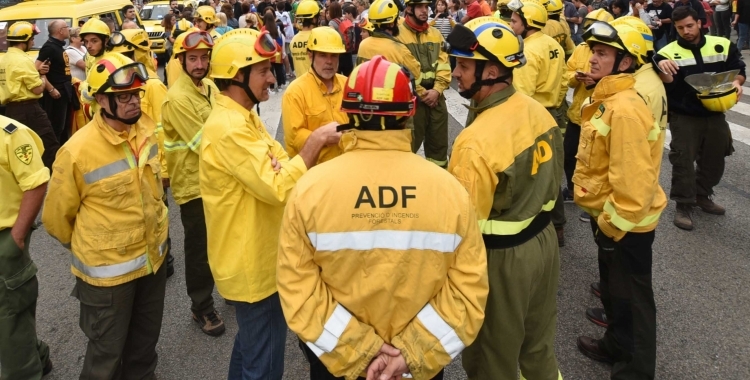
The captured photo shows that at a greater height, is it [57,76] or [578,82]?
[578,82]

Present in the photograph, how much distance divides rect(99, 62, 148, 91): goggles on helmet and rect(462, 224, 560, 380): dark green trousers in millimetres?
2250

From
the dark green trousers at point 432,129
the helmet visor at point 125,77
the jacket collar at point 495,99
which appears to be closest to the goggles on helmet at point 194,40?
the helmet visor at point 125,77

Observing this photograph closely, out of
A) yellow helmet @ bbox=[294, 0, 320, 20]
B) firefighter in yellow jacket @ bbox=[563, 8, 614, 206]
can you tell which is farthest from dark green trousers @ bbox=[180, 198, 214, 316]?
yellow helmet @ bbox=[294, 0, 320, 20]

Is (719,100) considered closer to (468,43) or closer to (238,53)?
(468,43)

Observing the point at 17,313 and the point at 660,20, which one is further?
the point at 660,20

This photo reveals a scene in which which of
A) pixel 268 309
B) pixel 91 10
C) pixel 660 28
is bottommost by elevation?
pixel 660 28

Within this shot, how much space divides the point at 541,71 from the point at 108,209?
4.15 metres

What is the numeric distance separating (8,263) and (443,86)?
4480mm

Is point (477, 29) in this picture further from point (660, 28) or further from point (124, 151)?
point (660, 28)

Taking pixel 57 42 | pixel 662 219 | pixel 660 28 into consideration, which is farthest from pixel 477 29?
pixel 660 28

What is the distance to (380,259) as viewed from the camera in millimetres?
2189

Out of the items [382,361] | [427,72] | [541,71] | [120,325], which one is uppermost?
[382,361]

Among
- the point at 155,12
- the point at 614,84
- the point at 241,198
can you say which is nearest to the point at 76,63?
the point at 241,198

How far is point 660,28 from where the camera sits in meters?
13.3
